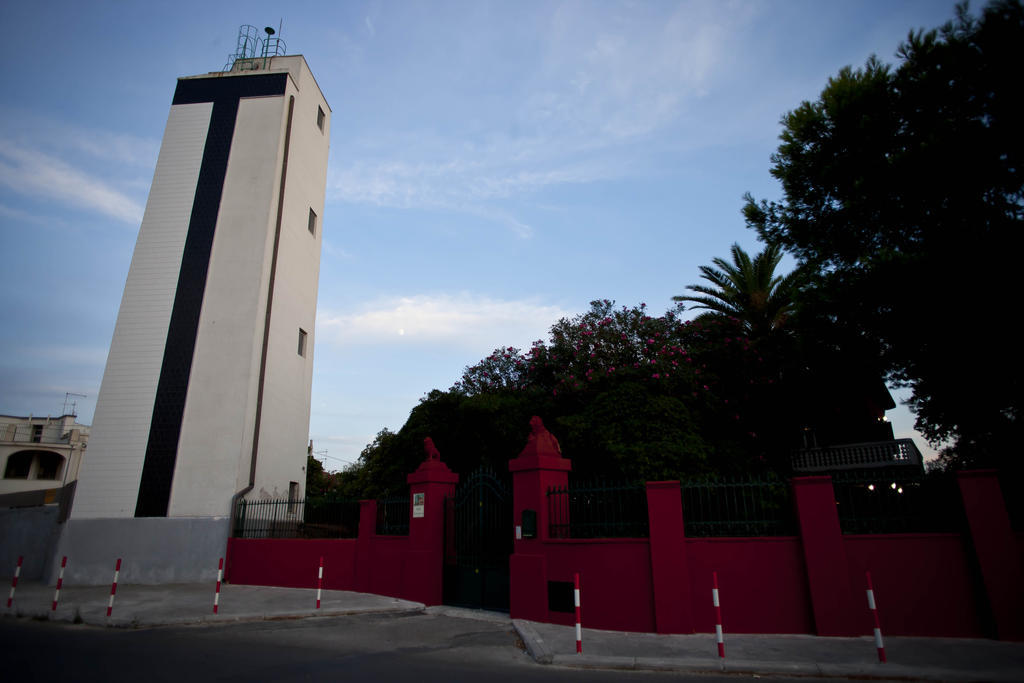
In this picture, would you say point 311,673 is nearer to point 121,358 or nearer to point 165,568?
point 165,568

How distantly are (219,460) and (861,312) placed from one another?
17.5m

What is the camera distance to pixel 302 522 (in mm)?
16594

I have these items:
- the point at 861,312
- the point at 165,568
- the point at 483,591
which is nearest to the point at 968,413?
the point at 861,312

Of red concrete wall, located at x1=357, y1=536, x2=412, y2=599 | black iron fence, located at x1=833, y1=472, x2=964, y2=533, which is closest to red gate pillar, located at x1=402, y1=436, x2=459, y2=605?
red concrete wall, located at x1=357, y1=536, x2=412, y2=599

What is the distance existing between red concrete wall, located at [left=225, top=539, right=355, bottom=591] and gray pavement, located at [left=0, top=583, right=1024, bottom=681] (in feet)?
6.86

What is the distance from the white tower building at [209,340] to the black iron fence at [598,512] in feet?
34.6

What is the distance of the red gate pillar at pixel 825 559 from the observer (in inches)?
325

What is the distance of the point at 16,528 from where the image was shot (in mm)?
20094

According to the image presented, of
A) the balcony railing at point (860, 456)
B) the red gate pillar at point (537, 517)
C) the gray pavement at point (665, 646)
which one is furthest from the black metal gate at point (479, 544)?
the balcony railing at point (860, 456)

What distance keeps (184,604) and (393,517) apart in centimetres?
453

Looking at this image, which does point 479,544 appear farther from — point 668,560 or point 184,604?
point 184,604

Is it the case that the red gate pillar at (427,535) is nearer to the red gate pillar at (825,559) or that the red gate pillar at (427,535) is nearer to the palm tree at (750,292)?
the red gate pillar at (825,559)

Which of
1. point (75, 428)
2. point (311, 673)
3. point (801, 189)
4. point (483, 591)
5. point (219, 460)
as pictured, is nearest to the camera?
point (311, 673)

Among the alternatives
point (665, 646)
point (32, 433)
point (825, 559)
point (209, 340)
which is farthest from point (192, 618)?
point (32, 433)
